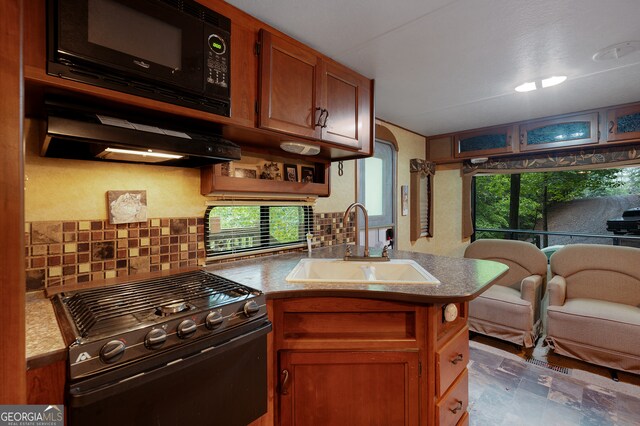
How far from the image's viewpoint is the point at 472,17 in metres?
1.37

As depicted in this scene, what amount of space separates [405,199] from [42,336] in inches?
121

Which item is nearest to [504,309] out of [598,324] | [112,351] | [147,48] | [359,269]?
[598,324]

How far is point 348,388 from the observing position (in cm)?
122

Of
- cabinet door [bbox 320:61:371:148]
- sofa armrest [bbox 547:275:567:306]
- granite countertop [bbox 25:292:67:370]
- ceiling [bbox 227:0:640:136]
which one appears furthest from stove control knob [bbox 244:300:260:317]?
sofa armrest [bbox 547:275:567:306]

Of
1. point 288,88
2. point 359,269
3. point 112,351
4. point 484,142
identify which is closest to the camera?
point 112,351

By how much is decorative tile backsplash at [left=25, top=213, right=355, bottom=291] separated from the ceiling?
116 cm

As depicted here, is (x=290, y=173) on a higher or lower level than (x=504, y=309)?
higher

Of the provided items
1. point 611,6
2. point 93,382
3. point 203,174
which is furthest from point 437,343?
point 611,6

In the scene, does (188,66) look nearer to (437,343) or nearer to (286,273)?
(286,273)

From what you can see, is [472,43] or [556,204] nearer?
[472,43]

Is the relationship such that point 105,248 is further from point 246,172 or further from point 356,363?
point 356,363

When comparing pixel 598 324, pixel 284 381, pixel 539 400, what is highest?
pixel 284 381

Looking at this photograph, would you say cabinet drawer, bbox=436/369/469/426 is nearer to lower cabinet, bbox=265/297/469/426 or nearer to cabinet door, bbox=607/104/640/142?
lower cabinet, bbox=265/297/469/426

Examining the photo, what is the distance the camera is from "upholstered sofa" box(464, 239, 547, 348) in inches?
98.3
